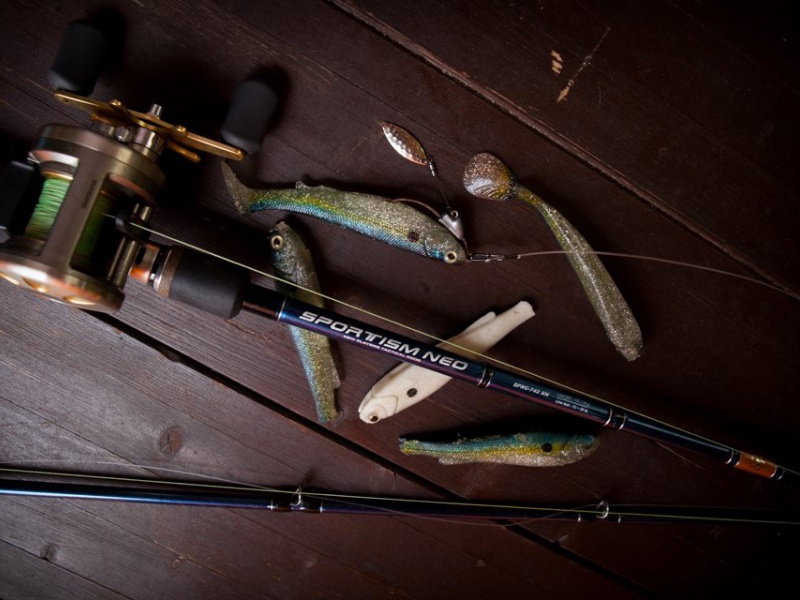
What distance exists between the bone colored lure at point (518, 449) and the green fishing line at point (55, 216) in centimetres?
85

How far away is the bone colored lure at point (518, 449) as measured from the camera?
52.3 inches

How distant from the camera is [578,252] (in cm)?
125

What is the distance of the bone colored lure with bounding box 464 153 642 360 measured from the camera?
4.02 feet

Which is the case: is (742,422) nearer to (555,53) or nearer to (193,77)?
(555,53)

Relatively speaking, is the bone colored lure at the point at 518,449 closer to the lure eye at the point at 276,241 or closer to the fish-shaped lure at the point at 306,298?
the fish-shaped lure at the point at 306,298

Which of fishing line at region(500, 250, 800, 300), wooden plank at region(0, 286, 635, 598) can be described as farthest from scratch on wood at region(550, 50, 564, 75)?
wooden plank at region(0, 286, 635, 598)

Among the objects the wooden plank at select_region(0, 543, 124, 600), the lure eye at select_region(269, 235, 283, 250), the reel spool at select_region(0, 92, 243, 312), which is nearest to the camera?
the reel spool at select_region(0, 92, 243, 312)

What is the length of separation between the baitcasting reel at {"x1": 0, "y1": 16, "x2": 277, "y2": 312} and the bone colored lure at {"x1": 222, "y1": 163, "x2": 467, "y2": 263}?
0.44ft

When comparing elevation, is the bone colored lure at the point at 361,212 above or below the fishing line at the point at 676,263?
below

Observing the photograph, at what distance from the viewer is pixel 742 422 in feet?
4.72

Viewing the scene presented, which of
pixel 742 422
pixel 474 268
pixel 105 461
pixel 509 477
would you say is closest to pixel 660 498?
pixel 742 422

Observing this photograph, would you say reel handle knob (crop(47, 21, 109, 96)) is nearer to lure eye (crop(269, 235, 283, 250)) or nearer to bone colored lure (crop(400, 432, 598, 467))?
lure eye (crop(269, 235, 283, 250))

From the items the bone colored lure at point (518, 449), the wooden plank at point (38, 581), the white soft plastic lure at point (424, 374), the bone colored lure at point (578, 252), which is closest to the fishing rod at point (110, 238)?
the white soft plastic lure at point (424, 374)

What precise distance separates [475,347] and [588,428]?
1.35 ft
